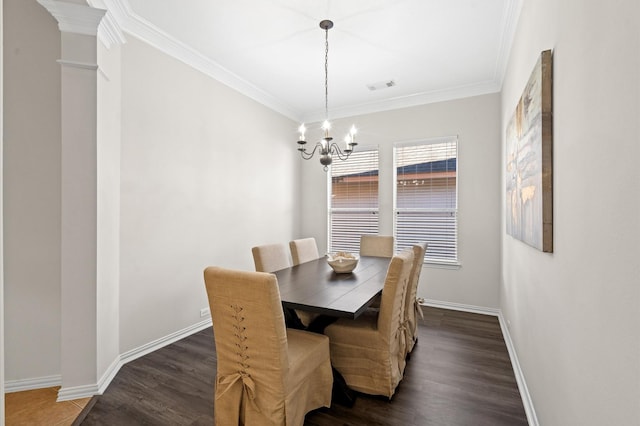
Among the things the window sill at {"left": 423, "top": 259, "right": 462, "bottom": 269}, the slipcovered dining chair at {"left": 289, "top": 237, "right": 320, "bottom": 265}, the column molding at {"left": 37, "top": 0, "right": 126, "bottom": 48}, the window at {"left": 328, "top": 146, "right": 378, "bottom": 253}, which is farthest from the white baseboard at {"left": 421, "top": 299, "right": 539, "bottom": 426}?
the column molding at {"left": 37, "top": 0, "right": 126, "bottom": 48}

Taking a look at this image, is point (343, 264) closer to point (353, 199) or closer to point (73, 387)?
point (73, 387)

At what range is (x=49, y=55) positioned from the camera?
93.2 inches

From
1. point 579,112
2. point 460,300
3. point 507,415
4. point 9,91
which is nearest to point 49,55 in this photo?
point 9,91

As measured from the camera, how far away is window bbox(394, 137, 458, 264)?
14.3ft

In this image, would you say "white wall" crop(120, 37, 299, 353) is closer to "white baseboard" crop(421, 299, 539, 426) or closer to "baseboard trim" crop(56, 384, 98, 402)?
"baseboard trim" crop(56, 384, 98, 402)

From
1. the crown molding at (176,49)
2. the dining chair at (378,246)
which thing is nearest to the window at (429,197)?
the dining chair at (378,246)

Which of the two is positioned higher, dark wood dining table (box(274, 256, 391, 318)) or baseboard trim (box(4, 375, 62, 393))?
dark wood dining table (box(274, 256, 391, 318))

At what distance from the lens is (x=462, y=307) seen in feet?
13.8

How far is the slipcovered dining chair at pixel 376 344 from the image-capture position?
2152mm

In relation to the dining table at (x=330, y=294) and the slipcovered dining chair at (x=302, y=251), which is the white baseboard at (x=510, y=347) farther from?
the slipcovered dining chair at (x=302, y=251)

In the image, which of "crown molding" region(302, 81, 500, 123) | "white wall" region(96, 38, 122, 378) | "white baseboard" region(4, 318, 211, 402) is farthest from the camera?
"crown molding" region(302, 81, 500, 123)

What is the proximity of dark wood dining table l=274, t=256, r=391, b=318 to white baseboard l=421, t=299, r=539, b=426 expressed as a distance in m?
1.18

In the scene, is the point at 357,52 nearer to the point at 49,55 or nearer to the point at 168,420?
the point at 49,55

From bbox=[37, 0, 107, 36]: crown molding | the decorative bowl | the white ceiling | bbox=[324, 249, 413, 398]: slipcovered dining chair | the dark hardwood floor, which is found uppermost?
the white ceiling
